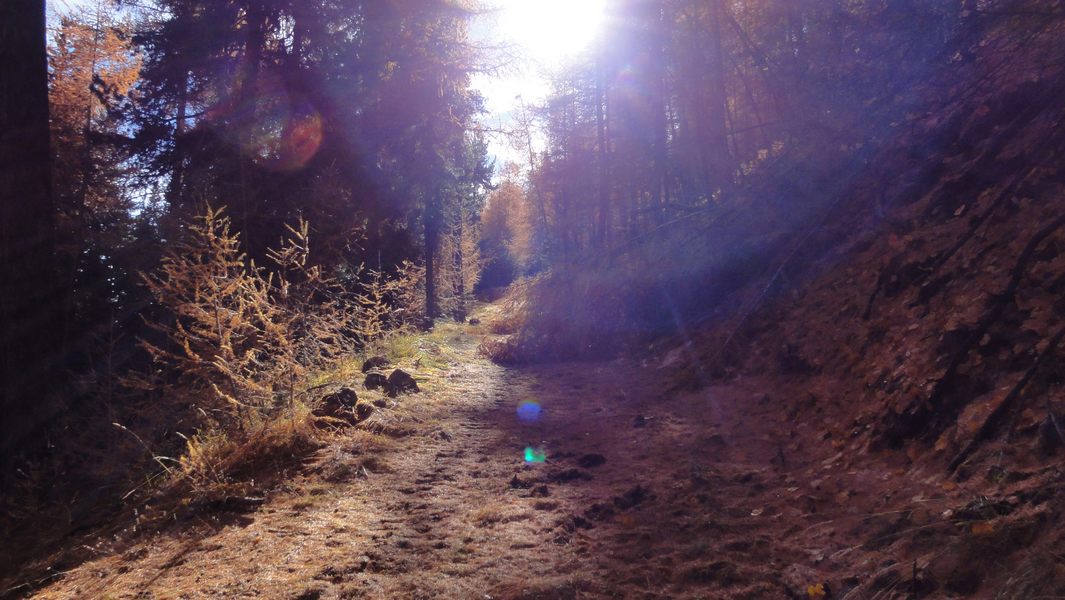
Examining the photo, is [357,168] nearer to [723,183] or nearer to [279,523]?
[723,183]

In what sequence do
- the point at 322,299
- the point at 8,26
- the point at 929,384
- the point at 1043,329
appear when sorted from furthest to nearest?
the point at 322,299
the point at 8,26
the point at 929,384
the point at 1043,329

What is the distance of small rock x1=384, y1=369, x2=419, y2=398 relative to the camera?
7.32 meters

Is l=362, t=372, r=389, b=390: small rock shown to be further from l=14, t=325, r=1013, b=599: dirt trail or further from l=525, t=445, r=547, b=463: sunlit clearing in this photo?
l=525, t=445, r=547, b=463: sunlit clearing

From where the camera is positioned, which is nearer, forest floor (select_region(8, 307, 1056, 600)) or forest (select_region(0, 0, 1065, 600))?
forest floor (select_region(8, 307, 1056, 600))

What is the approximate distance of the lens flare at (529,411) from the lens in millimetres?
6992

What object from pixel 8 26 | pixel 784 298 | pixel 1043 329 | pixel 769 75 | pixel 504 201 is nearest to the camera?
pixel 1043 329

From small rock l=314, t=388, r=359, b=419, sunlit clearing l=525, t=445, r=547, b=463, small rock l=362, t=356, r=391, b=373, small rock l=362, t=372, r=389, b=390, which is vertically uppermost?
small rock l=362, t=356, r=391, b=373

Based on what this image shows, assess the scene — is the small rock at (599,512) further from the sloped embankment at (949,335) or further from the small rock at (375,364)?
the small rock at (375,364)

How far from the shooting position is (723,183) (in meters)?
13.6

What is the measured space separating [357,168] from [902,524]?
37.3 feet

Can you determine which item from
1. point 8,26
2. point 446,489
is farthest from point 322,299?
point 446,489

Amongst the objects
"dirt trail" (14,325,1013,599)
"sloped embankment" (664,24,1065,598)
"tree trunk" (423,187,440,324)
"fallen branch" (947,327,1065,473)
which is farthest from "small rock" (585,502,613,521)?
"tree trunk" (423,187,440,324)

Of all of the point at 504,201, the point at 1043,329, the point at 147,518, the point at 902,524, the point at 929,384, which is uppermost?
the point at 504,201

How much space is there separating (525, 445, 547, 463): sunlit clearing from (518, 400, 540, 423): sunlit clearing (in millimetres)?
1196
